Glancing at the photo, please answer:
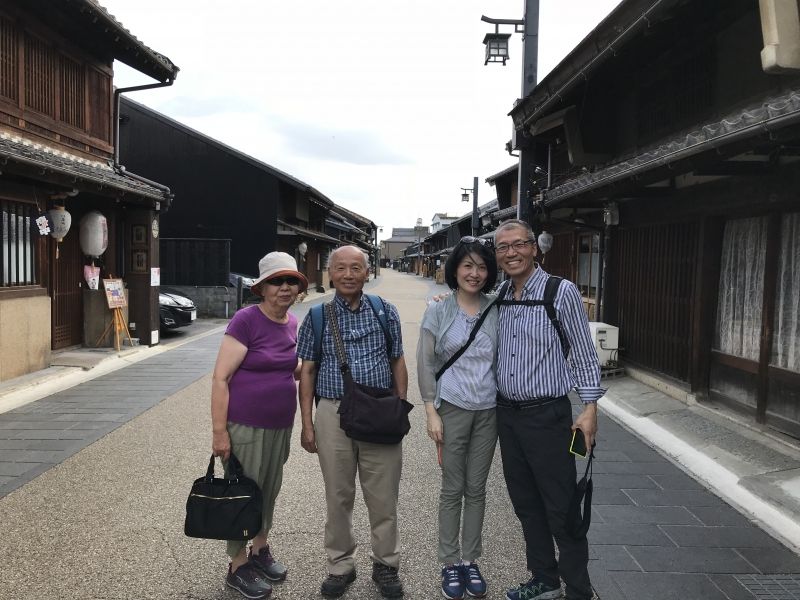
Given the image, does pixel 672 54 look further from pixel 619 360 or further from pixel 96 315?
pixel 96 315

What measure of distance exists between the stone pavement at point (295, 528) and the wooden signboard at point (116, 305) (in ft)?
15.9

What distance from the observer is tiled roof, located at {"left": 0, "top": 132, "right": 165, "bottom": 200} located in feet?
23.5

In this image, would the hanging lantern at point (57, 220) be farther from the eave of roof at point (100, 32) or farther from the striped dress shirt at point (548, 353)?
the striped dress shirt at point (548, 353)

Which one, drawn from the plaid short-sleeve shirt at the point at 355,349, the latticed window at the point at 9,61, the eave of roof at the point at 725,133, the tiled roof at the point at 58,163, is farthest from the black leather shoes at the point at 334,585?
the latticed window at the point at 9,61

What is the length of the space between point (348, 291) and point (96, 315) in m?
10.2

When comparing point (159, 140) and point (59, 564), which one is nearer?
point (59, 564)

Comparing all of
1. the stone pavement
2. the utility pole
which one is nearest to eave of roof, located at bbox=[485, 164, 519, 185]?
the utility pole

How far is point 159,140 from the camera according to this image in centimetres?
2511

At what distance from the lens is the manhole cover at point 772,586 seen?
3170mm

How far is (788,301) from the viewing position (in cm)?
571

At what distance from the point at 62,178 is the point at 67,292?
348 centimetres

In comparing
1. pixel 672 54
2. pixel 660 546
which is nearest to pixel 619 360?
pixel 672 54

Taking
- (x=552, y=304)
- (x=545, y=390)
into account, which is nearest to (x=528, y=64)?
(x=552, y=304)

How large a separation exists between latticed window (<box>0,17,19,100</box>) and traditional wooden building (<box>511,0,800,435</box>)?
27.5 ft
